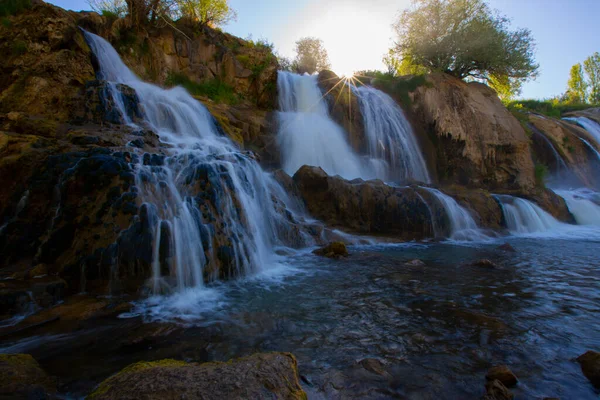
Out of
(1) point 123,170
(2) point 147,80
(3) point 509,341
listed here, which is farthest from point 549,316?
(2) point 147,80

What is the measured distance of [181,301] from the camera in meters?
4.28

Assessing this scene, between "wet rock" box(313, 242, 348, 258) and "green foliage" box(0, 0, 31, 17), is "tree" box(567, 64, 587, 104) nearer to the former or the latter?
"wet rock" box(313, 242, 348, 258)

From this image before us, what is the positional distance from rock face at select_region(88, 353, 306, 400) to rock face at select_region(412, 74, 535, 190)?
15.4m

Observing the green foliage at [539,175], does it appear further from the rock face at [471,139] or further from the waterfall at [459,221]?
the waterfall at [459,221]

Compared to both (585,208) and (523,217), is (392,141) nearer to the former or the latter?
(523,217)

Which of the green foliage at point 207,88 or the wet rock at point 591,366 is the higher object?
the green foliage at point 207,88

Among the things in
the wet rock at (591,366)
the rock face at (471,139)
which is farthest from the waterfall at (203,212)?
the rock face at (471,139)

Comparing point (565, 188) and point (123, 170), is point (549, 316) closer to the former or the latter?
point (123, 170)

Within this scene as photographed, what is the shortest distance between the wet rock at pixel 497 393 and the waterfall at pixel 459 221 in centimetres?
797

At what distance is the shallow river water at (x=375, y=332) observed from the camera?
253 centimetres

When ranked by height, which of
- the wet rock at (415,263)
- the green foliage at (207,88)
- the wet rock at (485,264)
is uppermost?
the green foliage at (207,88)

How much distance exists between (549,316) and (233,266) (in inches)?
177

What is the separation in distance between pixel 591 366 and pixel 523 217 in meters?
10.7

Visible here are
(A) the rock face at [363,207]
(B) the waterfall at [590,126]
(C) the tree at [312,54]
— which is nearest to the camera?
(A) the rock face at [363,207]
